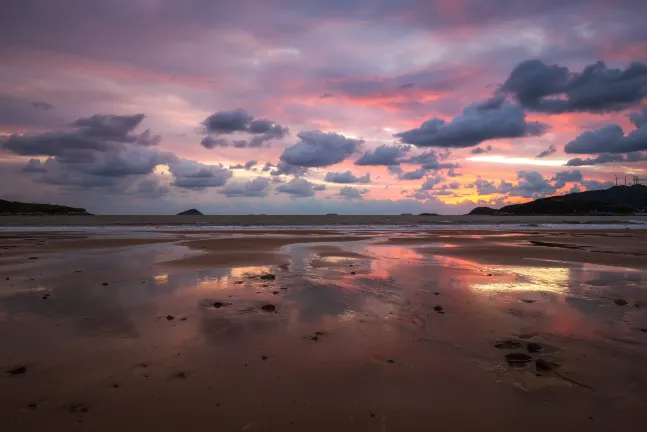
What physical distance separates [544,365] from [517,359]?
39 centimetres

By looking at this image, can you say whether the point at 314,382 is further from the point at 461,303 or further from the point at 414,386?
the point at 461,303

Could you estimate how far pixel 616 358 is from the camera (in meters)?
5.98

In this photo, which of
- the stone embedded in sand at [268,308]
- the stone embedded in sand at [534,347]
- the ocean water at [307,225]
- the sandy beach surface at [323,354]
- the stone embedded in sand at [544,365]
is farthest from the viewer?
the ocean water at [307,225]

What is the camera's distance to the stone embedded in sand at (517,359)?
5773mm

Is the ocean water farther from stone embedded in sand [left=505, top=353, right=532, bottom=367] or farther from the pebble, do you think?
the pebble

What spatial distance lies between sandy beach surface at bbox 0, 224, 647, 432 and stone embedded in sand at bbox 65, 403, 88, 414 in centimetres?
3

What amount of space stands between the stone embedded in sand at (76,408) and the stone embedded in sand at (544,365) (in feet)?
21.3

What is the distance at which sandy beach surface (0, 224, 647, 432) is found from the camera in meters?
4.33

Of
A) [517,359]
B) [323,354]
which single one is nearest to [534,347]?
[517,359]

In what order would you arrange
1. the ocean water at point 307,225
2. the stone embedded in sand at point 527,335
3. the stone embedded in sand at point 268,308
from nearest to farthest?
the stone embedded in sand at point 527,335 < the stone embedded in sand at point 268,308 < the ocean water at point 307,225

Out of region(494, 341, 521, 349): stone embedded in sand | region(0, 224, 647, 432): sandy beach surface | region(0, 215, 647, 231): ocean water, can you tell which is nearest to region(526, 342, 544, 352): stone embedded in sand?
region(0, 224, 647, 432): sandy beach surface

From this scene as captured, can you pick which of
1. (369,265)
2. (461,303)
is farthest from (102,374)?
(369,265)

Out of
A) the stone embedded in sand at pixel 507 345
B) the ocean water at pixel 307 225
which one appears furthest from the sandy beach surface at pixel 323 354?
the ocean water at pixel 307 225

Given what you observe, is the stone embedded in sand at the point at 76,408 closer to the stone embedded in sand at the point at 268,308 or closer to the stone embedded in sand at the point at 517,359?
the stone embedded in sand at the point at 268,308
